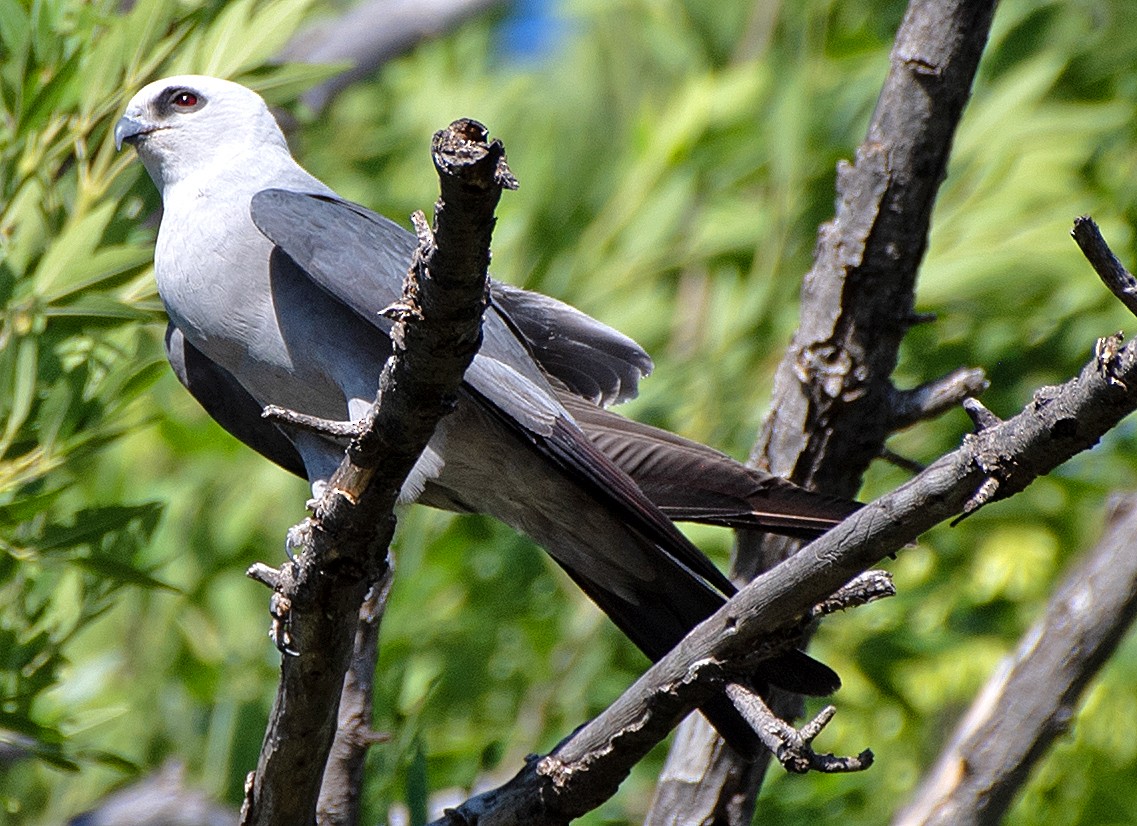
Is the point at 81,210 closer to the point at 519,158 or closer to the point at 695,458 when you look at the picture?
the point at 695,458

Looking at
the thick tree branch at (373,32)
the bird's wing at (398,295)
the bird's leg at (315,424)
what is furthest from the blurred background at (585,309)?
the bird's leg at (315,424)

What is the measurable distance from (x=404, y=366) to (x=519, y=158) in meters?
4.46

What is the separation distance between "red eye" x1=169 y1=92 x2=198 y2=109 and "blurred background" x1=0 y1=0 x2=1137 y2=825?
5.3 inches

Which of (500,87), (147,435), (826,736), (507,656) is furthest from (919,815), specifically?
(500,87)

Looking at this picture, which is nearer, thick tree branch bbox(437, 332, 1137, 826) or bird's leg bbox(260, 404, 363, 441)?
thick tree branch bbox(437, 332, 1137, 826)

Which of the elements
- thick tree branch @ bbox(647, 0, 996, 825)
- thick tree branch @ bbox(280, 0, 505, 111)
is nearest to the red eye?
thick tree branch @ bbox(647, 0, 996, 825)

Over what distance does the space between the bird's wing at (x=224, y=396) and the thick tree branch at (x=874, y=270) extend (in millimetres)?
1365

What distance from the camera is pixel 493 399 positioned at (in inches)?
125

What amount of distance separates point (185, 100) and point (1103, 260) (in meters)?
2.93

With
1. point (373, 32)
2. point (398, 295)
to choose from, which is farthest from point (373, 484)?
point (373, 32)

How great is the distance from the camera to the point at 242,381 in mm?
3607

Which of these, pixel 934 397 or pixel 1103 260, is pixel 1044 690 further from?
pixel 1103 260

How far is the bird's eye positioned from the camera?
414 cm

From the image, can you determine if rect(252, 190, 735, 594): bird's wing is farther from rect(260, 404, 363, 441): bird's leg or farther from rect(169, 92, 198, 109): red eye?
rect(169, 92, 198, 109): red eye
